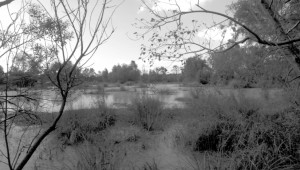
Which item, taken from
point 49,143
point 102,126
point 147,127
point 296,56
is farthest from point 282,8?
point 49,143

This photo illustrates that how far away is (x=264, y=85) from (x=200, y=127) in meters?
3.52

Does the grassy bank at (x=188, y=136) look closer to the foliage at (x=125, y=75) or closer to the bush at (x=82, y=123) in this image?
the bush at (x=82, y=123)

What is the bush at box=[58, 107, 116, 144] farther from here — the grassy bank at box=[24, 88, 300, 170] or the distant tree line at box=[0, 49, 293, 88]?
the distant tree line at box=[0, 49, 293, 88]

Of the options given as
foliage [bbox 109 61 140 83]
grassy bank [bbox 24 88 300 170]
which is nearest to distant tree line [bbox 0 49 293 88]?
grassy bank [bbox 24 88 300 170]

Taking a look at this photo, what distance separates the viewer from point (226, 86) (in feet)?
30.0

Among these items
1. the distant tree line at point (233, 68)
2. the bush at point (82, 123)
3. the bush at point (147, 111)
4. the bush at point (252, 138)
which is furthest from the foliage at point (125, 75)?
the bush at point (252, 138)

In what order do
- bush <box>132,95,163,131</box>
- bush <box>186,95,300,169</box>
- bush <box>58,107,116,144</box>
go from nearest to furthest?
bush <box>186,95,300,169</box> < bush <box>58,107,116,144</box> < bush <box>132,95,163,131</box>

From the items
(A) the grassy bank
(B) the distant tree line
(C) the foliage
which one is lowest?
(A) the grassy bank

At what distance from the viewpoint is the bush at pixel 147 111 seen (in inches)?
267

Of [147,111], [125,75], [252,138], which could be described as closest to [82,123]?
[147,111]

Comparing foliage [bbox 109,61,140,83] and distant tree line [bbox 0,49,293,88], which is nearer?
distant tree line [bbox 0,49,293,88]

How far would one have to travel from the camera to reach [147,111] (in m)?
7.11

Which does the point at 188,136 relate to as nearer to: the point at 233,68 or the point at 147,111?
the point at 147,111

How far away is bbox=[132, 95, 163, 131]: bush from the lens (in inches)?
267
